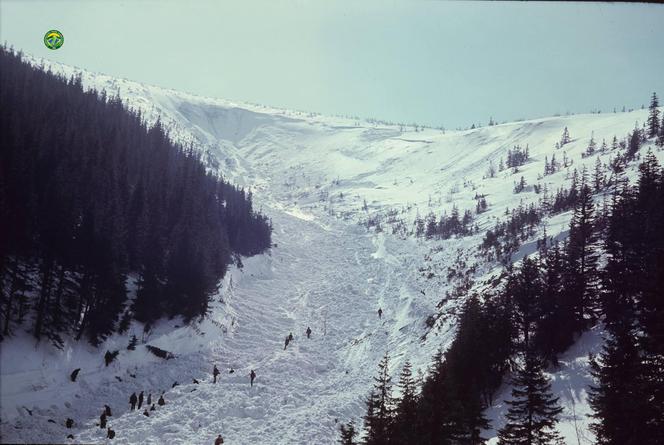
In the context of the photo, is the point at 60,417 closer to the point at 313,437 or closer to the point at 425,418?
the point at 313,437

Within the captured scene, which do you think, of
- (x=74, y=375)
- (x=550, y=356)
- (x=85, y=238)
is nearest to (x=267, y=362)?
(x=74, y=375)

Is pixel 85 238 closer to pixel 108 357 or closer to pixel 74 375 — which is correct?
pixel 108 357

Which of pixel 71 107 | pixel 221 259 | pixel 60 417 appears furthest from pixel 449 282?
pixel 71 107

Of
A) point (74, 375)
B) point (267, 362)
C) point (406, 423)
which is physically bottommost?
point (267, 362)

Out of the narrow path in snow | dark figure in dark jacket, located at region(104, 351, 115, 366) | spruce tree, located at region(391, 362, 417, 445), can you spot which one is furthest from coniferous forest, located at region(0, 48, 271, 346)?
spruce tree, located at region(391, 362, 417, 445)

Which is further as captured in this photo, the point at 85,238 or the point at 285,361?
the point at 285,361
